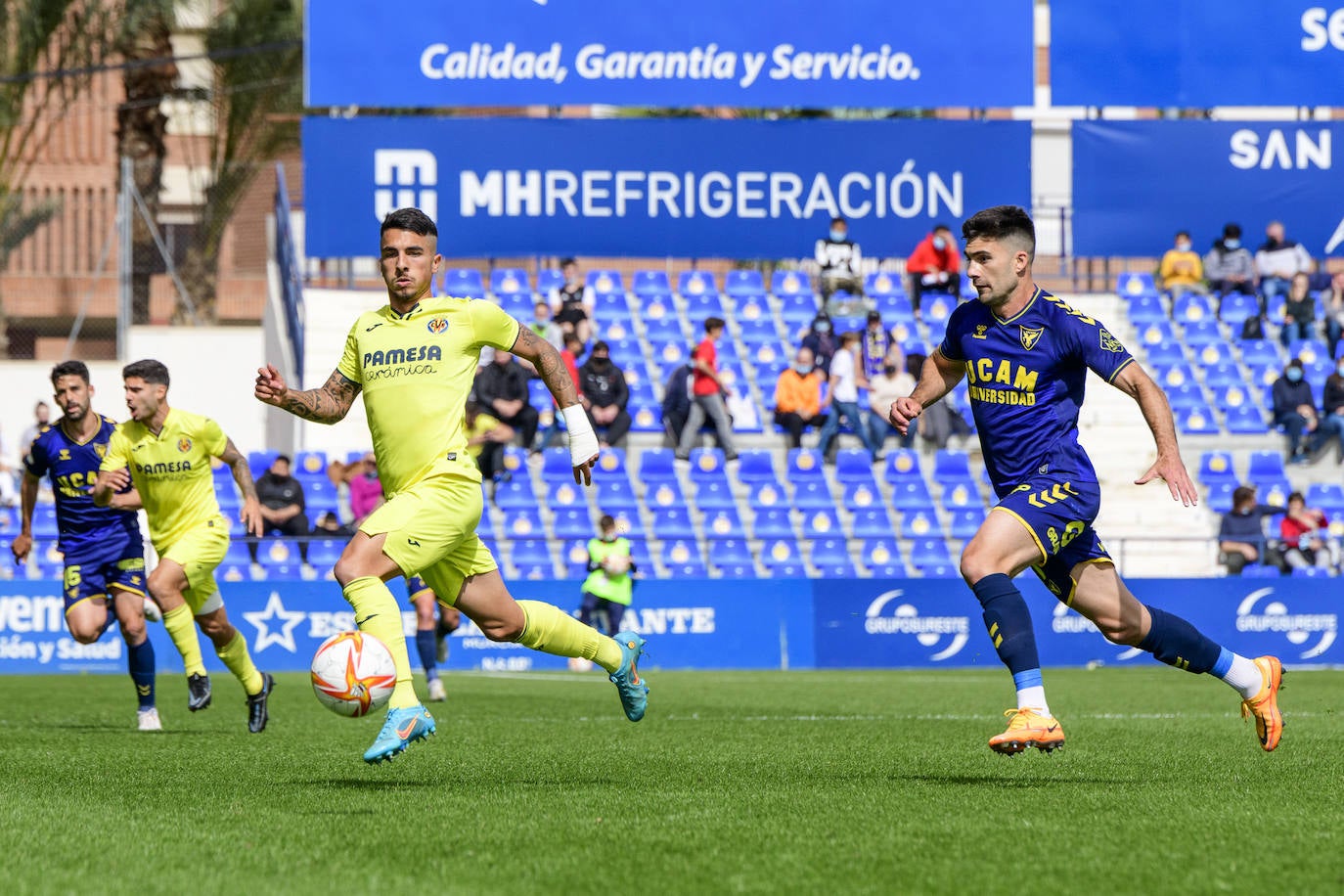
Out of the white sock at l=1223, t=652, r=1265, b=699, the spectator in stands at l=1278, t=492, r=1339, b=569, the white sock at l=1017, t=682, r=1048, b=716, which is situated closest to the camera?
the white sock at l=1017, t=682, r=1048, b=716

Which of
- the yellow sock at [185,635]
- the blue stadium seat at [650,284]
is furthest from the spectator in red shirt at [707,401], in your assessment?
the yellow sock at [185,635]

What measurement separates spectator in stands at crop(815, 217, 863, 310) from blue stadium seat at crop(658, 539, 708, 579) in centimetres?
599

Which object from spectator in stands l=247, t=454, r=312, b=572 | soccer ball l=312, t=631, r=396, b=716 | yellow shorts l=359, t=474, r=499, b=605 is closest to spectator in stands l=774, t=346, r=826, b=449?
spectator in stands l=247, t=454, r=312, b=572

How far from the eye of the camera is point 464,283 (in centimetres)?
2559

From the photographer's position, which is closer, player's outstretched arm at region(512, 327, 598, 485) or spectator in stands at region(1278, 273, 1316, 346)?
player's outstretched arm at region(512, 327, 598, 485)

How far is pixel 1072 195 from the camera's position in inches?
995

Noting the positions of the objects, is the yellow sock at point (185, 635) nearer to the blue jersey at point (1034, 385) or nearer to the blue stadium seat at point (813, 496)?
the blue jersey at point (1034, 385)

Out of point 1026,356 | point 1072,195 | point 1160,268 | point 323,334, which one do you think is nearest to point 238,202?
point 323,334

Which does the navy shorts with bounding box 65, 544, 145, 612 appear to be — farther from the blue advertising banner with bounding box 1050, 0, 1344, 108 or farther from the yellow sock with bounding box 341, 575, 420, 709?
the blue advertising banner with bounding box 1050, 0, 1344, 108

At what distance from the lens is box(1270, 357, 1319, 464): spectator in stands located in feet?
78.0

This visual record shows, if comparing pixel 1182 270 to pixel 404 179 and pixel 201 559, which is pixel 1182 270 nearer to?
pixel 404 179

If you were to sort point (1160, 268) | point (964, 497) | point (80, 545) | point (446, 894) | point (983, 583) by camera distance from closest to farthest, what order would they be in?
point (446, 894) < point (983, 583) < point (80, 545) < point (964, 497) < point (1160, 268)

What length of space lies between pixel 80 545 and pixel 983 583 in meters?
6.49

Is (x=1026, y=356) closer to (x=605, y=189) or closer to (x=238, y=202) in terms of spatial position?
(x=605, y=189)
